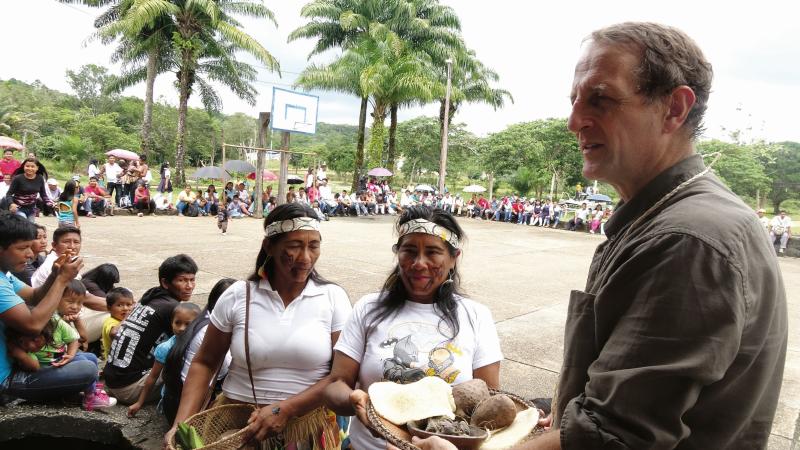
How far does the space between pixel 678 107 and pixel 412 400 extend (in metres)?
1.11

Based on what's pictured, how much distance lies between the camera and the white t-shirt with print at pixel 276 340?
2439mm

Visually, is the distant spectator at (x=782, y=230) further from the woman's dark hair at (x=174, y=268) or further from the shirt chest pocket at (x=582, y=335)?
the shirt chest pocket at (x=582, y=335)

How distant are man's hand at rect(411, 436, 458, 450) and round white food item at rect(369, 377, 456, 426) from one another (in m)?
0.11

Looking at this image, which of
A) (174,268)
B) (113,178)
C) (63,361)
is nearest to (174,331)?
(174,268)

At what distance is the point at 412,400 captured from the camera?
1.66 metres

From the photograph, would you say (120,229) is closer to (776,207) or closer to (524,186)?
(524,186)

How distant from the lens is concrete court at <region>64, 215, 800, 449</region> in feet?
15.8

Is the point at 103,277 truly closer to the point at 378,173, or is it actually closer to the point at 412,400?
the point at 412,400

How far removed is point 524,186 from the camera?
3812cm

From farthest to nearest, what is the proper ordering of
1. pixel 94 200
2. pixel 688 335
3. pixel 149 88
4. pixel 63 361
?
pixel 149 88 → pixel 94 200 → pixel 63 361 → pixel 688 335

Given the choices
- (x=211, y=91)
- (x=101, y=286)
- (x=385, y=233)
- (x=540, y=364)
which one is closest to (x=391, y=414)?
(x=540, y=364)

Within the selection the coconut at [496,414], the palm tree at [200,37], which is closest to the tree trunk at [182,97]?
the palm tree at [200,37]

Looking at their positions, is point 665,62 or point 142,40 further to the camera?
point 142,40

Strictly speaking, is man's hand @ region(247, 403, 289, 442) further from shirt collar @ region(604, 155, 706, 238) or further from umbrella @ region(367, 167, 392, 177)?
umbrella @ region(367, 167, 392, 177)
